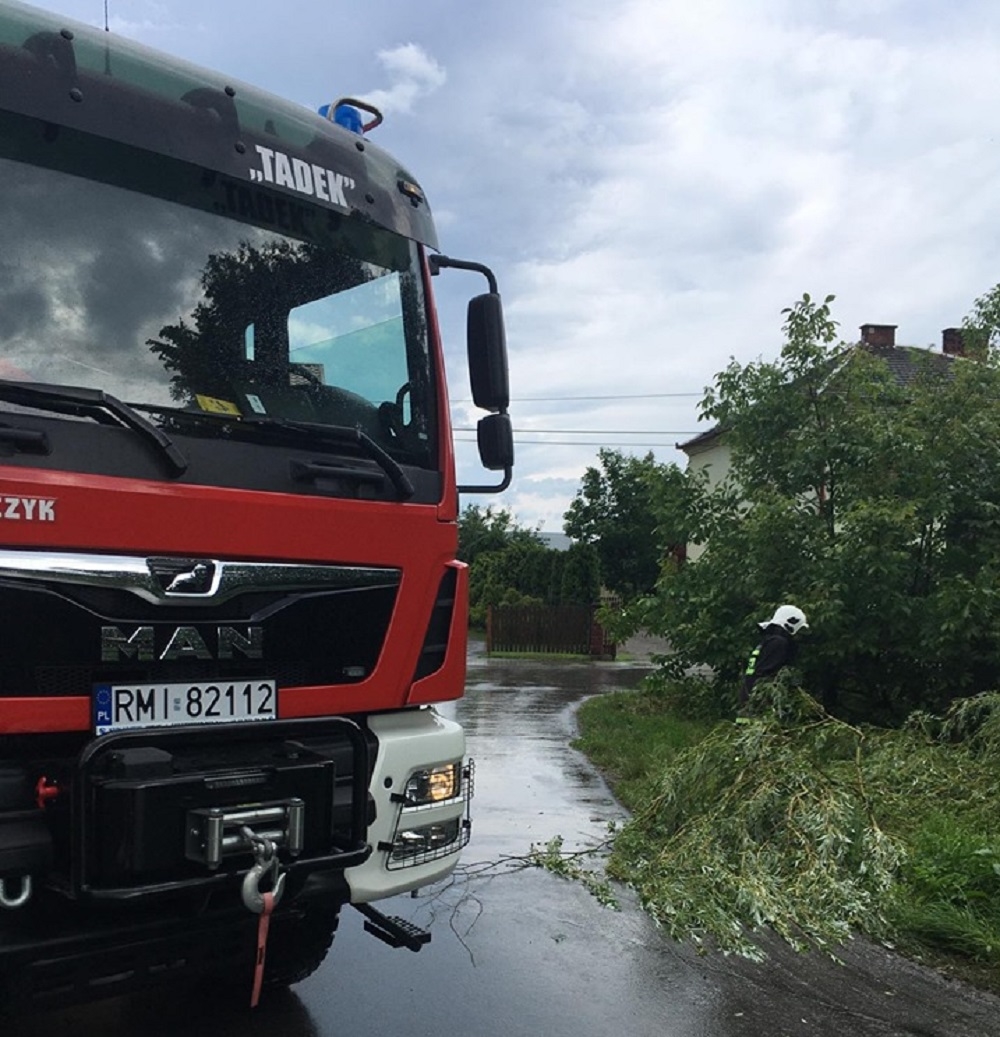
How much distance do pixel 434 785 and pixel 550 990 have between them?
1.38 meters

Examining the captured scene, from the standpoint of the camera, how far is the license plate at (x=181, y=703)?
3.21m

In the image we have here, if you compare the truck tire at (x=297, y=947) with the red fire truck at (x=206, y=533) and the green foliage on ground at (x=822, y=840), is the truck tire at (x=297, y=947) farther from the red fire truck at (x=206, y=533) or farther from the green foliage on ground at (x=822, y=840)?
the green foliage on ground at (x=822, y=840)

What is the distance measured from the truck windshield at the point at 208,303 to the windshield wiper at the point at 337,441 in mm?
43

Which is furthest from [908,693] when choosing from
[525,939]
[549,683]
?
[549,683]

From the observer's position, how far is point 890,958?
5.14 metres

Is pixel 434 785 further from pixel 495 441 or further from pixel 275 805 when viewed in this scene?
pixel 495 441

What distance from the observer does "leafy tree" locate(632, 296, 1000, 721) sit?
10.8 m

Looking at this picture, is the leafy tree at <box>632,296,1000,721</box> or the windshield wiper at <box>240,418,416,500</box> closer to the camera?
the windshield wiper at <box>240,418,416,500</box>

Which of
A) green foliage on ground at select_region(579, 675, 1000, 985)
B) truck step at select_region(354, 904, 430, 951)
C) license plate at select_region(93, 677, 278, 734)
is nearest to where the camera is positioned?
license plate at select_region(93, 677, 278, 734)

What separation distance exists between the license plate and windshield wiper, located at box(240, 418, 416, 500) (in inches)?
28.9

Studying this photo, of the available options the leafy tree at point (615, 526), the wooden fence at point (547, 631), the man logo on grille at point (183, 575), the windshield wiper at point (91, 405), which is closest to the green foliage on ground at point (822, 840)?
the man logo on grille at point (183, 575)

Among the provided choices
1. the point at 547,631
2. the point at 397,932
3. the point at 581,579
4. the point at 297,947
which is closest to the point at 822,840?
the point at 397,932

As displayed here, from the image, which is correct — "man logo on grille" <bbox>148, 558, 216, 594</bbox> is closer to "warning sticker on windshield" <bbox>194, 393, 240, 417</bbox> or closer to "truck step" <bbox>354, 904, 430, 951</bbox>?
"warning sticker on windshield" <bbox>194, 393, 240, 417</bbox>

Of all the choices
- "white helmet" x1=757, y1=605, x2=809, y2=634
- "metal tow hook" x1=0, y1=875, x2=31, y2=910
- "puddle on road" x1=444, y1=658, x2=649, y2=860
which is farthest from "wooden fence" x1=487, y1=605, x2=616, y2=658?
"metal tow hook" x1=0, y1=875, x2=31, y2=910
